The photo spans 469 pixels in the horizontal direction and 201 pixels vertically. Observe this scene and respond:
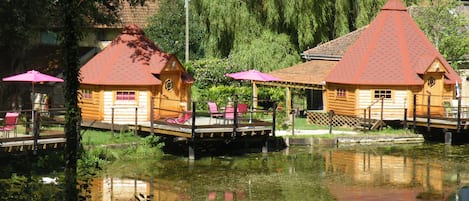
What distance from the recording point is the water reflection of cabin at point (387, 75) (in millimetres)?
37719

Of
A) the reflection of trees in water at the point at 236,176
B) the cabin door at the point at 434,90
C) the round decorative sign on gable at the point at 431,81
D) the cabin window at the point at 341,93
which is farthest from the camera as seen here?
the cabin window at the point at 341,93

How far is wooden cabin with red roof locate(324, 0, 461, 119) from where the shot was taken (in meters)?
37.7

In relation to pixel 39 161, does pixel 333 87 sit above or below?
above

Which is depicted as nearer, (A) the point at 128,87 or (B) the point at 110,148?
(B) the point at 110,148

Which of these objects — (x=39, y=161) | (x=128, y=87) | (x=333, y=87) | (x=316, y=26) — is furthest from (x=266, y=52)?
(x=39, y=161)

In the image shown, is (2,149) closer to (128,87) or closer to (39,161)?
(39,161)

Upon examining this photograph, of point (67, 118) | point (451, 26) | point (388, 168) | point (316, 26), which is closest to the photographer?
point (67, 118)

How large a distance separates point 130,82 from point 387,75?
11772mm

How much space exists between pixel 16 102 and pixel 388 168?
63.5 feet

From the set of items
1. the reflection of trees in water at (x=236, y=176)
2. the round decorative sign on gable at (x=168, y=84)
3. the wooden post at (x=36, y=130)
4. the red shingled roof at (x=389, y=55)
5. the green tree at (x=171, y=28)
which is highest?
the green tree at (x=171, y=28)

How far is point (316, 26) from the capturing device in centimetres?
4603

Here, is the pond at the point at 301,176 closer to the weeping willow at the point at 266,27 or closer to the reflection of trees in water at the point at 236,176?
the reflection of trees in water at the point at 236,176

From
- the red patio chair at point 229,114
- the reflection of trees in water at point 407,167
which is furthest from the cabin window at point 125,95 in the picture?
the reflection of trees in water at point 407,167

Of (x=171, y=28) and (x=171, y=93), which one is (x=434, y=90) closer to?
(x=171, y=93)
